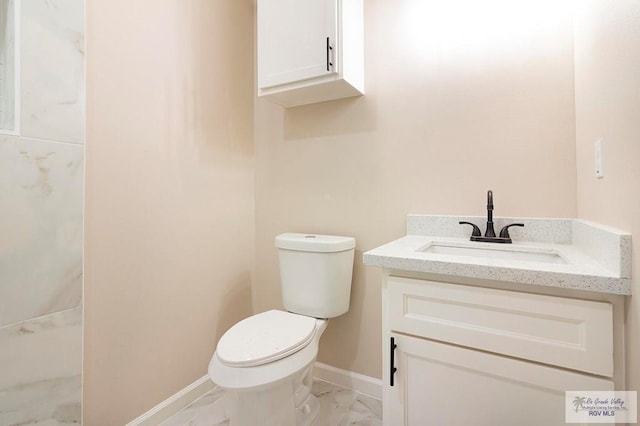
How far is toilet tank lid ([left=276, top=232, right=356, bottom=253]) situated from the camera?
4.80 ft

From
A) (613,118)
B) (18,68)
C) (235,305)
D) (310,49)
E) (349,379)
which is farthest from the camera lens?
(235,305)

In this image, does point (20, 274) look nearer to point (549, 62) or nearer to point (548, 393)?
point (548, 393)

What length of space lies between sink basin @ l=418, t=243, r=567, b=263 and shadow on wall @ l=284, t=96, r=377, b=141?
27.9 inches

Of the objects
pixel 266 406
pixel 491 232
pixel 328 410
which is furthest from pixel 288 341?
pixel 491 232

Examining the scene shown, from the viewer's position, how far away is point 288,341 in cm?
117

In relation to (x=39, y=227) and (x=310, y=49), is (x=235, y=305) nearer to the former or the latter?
(x=39, y=227)

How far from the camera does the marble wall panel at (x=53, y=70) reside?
976mm

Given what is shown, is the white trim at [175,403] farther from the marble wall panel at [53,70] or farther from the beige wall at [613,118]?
the beige wall at [613,118]

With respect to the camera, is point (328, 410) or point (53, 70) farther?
point (328, 410)

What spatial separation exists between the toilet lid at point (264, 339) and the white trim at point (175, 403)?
21.7 inches

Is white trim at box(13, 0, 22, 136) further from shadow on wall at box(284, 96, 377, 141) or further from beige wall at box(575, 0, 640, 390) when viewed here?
beige wall at box(575, 0, 640, 390)

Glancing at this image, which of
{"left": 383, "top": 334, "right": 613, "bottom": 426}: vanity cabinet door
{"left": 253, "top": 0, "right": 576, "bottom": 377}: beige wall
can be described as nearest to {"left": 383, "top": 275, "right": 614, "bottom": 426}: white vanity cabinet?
{"left": 383, "top": 334, "right": 613, "bottom": 426}: vanity cabinet door

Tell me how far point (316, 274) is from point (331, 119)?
0.85m

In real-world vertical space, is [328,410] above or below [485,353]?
below
